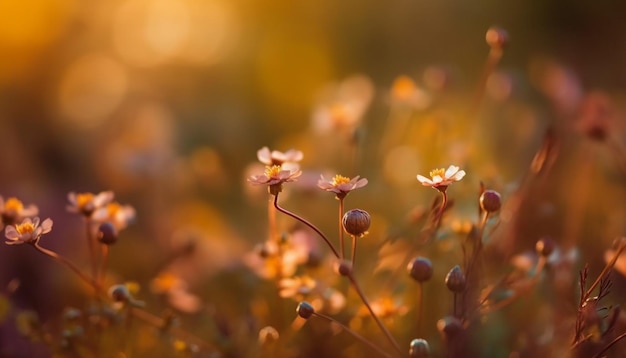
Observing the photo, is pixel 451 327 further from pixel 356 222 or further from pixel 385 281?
pixel 385 281

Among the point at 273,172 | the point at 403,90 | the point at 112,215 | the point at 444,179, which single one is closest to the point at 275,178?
the point at 273,172

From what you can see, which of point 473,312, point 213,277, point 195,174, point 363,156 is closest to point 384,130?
point 363,156

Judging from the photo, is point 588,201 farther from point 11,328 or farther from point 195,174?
point 11,328

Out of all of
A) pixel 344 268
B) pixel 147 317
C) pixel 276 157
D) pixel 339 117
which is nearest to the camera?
pixel 344 268

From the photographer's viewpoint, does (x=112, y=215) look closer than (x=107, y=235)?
No

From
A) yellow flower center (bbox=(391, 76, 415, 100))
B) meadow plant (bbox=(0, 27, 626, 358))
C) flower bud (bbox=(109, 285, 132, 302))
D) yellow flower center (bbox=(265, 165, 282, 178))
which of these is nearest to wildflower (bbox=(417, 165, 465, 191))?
meadow plant (bbox=(0, 27, 626, 358))

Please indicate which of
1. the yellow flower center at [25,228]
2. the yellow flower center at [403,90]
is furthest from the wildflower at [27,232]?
the yellow flower center at [403,90]

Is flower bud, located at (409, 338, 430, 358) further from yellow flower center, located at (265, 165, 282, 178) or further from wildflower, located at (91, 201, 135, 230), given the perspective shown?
wildflower, located at (91, 201, 135, 230)

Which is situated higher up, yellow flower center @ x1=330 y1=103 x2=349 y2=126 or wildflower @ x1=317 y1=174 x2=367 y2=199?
wildflower @ x1=317 y1=174 x2=367 y2=199

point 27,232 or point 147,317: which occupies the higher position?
point 27,232
